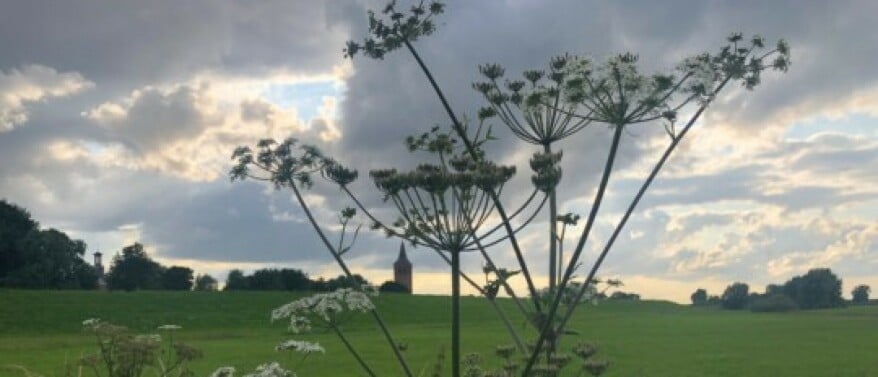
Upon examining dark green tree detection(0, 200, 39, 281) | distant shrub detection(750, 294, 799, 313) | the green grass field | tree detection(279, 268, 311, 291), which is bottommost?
the green grass field

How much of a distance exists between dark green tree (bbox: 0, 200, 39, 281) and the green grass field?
19840 millimetres

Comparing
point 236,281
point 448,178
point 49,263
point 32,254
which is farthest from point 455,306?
point 236,281

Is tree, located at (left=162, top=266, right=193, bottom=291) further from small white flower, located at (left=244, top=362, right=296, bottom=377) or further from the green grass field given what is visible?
small white flower, located at (left=244, top=362, right=296, bottom=377)

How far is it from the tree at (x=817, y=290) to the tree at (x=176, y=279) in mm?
84164

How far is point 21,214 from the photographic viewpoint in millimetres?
111375

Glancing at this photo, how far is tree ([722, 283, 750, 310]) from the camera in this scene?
131587 mm

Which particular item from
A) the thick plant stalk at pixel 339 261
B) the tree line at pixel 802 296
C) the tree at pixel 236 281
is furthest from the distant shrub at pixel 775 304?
the thick plant stalk at pixel 339 261

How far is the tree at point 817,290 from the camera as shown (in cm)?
12231

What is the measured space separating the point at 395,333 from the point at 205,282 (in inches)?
3229

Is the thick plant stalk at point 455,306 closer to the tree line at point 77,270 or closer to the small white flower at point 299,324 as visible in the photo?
the small white flower at point 299,324

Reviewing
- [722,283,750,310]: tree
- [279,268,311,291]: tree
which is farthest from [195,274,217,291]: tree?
[722,283,750,310]: tree

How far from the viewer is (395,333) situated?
2589 inches

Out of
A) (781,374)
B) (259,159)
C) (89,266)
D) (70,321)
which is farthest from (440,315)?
(259,159)

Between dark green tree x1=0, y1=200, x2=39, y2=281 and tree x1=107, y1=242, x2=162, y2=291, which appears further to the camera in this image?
tree x1=107, y1=242, x2=162, y2=291
